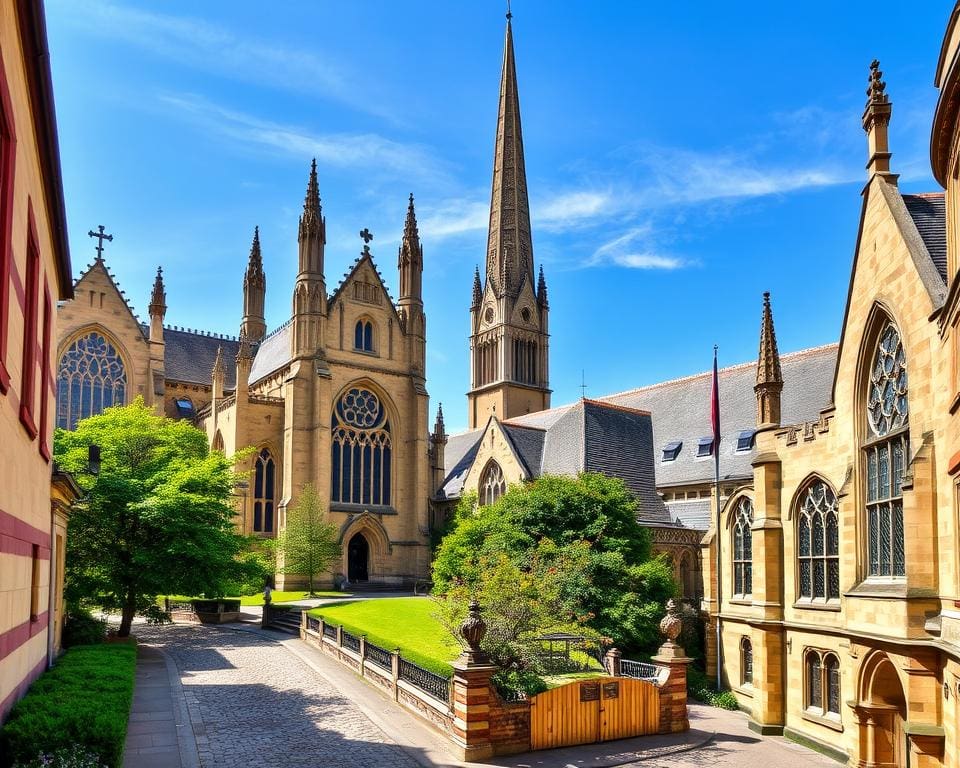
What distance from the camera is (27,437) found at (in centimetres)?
1186

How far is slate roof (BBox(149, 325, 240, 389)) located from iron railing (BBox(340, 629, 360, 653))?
40089 mm

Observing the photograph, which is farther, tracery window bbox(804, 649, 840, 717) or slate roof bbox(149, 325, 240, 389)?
slate roof bbox(149, 325, 240, 389)

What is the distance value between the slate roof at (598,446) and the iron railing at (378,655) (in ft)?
57.3

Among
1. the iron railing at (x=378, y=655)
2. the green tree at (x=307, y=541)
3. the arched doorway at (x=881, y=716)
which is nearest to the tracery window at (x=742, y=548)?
the arched doorway at (x=881, y=716)

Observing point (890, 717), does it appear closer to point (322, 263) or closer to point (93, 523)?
point (93, 523)

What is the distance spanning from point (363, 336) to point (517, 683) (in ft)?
117

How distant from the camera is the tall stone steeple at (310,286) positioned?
49125 millimetres

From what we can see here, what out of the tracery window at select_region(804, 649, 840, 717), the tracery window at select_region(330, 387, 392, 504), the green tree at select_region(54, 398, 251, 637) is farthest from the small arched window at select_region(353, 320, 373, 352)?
the tracery window at select_region(804, 649, 840, 717)

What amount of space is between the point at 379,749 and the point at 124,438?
20.5 m

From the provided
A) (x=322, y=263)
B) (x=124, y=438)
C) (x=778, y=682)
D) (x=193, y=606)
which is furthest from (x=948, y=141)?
(x=322, y=263)

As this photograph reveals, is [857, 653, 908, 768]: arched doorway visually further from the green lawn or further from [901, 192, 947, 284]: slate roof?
the green lawn

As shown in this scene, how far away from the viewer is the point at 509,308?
7544 centimetres

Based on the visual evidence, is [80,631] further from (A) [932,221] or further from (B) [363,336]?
(B) [363,336]

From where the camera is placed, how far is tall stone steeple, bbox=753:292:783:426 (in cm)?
2539
